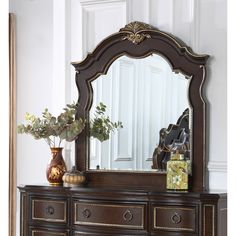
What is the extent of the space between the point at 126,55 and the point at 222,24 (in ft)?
2.34

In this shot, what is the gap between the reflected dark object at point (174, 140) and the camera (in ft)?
11.8

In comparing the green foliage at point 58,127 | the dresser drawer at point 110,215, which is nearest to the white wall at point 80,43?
the green foliage at point 58,127

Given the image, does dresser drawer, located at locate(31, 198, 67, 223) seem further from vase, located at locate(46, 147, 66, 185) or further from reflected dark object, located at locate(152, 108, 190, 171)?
reflected dark object, located at locate(152, 108, 190, 171)

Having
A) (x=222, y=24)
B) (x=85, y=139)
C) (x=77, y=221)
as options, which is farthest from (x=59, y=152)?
(x=222, y=24)

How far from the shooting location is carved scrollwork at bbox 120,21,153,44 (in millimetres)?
3822

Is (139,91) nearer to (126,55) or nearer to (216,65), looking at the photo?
(126,55)

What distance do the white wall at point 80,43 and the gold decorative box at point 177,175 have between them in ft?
0.73

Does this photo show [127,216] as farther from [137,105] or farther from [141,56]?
[141,56]

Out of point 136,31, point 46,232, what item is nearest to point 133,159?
point 46,232

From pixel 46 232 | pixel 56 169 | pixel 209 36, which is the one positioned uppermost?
pixel 209 36

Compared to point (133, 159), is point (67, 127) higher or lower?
higher

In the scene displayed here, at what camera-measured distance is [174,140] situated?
3.61 metres

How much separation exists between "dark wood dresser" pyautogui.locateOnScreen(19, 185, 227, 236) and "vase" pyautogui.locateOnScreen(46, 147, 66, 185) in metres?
0.18

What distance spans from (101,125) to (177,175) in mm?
731
